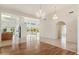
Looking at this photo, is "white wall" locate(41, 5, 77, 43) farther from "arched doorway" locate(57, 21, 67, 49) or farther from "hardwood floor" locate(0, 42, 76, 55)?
"hardwood floor" locate(0, 42, 76, 55)

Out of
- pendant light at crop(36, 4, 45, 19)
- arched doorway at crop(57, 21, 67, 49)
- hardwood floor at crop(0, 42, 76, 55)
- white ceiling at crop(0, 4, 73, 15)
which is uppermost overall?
white ceiling at crop(0, 4, 73, 15)

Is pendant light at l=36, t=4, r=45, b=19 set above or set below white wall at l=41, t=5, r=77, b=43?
above

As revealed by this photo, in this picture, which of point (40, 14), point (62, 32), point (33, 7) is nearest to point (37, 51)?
point (62, 32)

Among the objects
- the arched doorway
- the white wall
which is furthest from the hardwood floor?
the white wall

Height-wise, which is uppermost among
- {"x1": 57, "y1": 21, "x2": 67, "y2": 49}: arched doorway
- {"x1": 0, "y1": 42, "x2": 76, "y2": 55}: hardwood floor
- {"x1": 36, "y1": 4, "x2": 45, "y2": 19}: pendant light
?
{"x1": 36, "y1": 4, "x2": 45, "y2": 19}: pendant light

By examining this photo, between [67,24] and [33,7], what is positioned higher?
[33,7]

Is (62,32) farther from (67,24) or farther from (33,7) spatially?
(33,7)

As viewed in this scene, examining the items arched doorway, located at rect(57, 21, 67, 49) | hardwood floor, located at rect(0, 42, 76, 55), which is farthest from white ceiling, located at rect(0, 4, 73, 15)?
hardwood floor, located at rect(0, 42, 76, 55)

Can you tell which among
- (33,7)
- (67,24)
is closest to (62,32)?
(67,24)

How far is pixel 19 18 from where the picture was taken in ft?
8.43

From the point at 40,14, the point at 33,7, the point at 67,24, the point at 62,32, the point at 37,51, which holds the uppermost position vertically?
the point at 33,7

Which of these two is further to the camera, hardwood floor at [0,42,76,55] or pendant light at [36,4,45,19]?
pendant light at [36,4,45,19]
